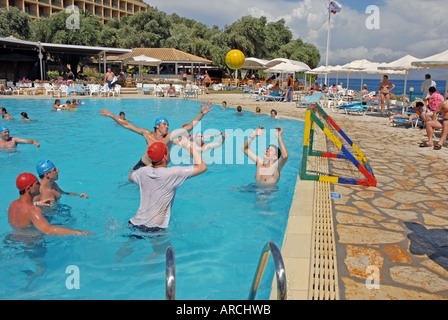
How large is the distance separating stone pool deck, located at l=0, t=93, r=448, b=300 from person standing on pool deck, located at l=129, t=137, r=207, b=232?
4.38ft

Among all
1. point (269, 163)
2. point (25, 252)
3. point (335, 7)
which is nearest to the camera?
point (25, 252)

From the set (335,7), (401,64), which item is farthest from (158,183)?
(335,7)

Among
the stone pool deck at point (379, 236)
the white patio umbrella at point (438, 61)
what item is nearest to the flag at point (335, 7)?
the white patio umbrella at point (438, 61)

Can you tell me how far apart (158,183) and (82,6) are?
7212cm

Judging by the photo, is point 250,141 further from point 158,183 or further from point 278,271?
point 278,271

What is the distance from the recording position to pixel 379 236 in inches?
157

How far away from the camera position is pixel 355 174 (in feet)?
21.7

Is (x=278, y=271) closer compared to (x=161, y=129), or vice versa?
(x=278, y=271)

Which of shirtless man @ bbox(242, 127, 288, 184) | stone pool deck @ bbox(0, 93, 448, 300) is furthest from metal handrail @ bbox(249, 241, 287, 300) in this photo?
shirtless man @ bbox(242, 127, 288, 184)

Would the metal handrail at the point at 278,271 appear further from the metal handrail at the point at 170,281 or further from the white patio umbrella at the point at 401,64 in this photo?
the white patio umbrella at the point at 401,64

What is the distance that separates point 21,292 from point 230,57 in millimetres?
11833

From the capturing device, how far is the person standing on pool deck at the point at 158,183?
3.78 m
